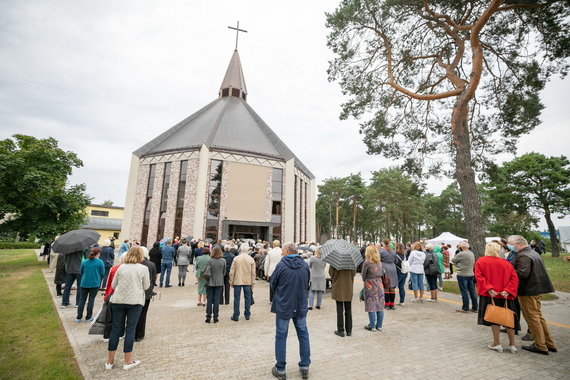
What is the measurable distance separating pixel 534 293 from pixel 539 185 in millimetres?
32408

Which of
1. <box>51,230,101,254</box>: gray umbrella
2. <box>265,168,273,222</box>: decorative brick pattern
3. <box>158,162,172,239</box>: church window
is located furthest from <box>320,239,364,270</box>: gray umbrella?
<box>158,162,172,239</box>: church window

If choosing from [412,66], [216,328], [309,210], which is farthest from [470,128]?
[309,210]

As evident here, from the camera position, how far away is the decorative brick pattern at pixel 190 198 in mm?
24375

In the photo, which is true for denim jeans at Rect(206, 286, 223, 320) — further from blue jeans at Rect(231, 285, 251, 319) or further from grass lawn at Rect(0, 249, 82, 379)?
grass lawn at Rect(0, 249, 82, 379)

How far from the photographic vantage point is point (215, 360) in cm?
409

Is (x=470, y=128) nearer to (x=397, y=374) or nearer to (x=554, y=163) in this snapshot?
(x=397, y=374)

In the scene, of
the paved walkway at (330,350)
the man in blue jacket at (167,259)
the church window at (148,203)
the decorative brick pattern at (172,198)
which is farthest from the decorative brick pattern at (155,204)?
the paved walkway at (330,350)

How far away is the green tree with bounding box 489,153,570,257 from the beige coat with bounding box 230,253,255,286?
2952cm

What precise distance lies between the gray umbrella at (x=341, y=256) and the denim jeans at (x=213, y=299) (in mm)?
2678

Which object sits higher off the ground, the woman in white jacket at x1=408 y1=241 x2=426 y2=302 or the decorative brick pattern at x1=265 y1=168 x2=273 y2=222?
the decorative brick pattern at x1=265 y1=168 x2=273 y2=222

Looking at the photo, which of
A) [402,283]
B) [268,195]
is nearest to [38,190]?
[268,195]

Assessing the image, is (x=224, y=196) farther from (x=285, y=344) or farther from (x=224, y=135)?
(x=285, y=344)

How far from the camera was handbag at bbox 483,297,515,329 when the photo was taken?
4324 millimetres

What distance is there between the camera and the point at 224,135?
92.4 feet
